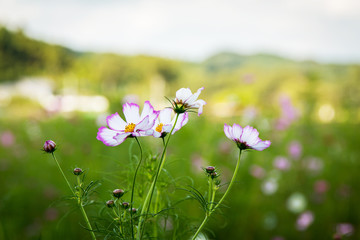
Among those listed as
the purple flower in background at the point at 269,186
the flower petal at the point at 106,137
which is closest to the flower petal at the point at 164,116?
the flower petal at the point at 106,137

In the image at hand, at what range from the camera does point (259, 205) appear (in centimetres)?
226

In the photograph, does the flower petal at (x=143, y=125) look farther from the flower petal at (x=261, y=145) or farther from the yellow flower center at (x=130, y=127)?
the flower petal at (x=261, y=145)

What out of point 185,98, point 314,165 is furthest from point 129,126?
point 314,165

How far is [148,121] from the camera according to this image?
17.3 inches

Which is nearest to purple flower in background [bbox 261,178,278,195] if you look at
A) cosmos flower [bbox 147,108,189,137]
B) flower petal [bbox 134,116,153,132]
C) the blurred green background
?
the blurred green background

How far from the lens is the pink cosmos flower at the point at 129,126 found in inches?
17.3

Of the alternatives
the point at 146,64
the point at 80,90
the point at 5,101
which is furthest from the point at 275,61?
the point at 5,101

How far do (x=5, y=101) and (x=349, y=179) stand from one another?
17.6 metres

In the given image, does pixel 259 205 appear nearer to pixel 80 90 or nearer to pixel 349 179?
pixel 349 179

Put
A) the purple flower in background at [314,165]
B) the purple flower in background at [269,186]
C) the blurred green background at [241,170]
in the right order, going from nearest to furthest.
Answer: the blurred green background at [241,170] < the purple flower in background at [269,186] < the purple flower in background at [314,165]

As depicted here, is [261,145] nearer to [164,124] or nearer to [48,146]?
[164,124]

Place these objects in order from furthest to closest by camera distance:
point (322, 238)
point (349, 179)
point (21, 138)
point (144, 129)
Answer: point (21, 138)
point (349, 179)
point (322, 238)
point (144, 129)

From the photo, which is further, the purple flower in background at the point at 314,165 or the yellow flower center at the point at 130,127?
the purple flower in background at the point at 314,165

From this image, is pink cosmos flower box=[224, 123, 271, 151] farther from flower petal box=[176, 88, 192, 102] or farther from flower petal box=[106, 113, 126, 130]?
flower petal box=[106, 113, 126, 130]
